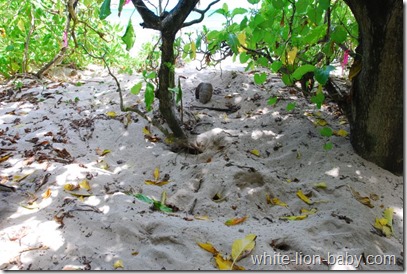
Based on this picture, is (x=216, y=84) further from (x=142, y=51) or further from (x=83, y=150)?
(x=142, y=51)

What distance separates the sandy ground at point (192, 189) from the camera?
1.46 metres

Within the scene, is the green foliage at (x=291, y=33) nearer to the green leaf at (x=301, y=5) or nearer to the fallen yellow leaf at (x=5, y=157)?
the green leaf at (x=301, y=5)

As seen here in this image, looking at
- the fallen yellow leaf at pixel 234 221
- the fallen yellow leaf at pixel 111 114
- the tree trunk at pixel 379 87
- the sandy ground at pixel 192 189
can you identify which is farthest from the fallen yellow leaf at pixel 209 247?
the fallen yellow leaf at pixel 111 114

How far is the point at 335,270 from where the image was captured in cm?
141

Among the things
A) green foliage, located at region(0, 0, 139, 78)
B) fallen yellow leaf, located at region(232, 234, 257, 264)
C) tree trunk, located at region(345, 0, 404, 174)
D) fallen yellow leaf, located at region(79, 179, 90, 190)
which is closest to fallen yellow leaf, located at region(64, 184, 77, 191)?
fallen yellow leaf, located at region(79, 179, 90, 190)

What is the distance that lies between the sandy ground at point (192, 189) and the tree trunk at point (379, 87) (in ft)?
0.41

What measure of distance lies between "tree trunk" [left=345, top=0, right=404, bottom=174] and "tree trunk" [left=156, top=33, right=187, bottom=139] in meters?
1.11

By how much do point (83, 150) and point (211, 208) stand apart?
1112 millimetres

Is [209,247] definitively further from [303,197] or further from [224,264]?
[303,197]

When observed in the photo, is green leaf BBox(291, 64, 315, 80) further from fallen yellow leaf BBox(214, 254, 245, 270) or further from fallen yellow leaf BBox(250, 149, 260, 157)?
fallen yellow leaf BBox(214, 254, 245, 270)

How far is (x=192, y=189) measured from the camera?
6.80 feet

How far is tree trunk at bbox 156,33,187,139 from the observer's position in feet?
7.48

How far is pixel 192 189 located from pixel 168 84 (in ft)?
2.62

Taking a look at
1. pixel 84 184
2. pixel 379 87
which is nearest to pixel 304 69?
pixel 379 87
